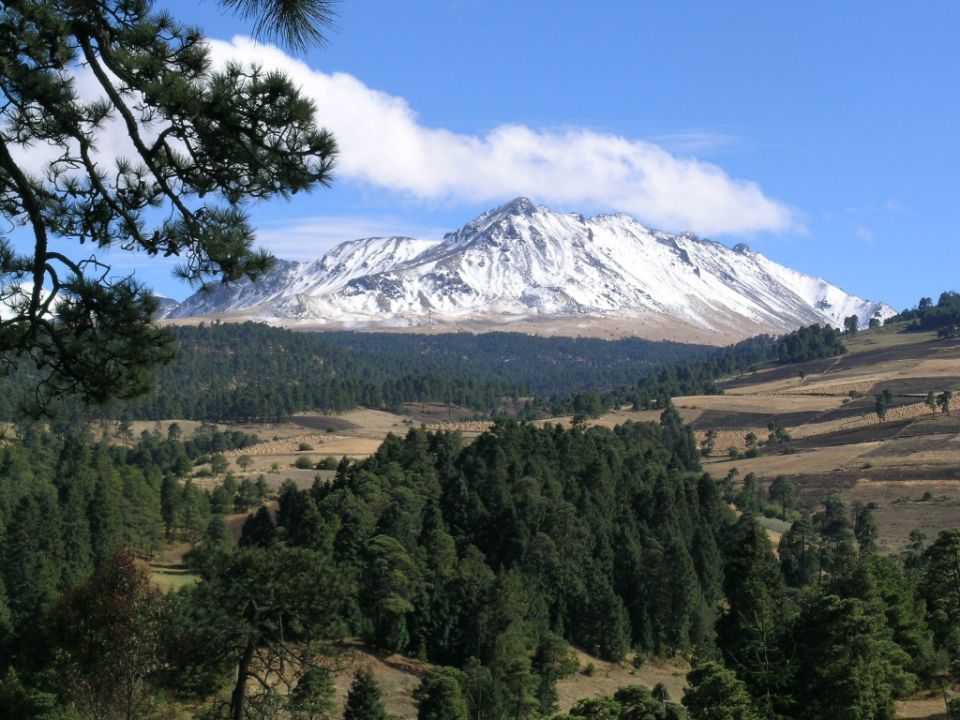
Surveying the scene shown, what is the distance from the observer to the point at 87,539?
2906 inches

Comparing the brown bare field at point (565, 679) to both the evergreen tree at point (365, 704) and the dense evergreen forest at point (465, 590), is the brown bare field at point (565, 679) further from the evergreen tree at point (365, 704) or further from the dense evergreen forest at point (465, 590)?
the evergreen tree at point (365, 704)

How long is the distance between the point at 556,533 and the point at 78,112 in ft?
220

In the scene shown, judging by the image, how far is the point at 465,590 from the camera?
219 ft

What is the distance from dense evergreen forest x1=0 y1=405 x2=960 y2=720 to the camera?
3469 cm

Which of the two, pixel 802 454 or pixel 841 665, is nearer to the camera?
pixel 841 665

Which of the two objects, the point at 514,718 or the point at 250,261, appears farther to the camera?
the point at 514,718

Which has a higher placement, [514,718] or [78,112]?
[78,112]

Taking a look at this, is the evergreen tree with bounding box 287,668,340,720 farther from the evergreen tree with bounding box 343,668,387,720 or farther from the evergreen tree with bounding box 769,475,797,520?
the evergreen tree with bounding box 769,475,797,520

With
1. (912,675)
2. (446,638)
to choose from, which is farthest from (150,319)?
(446,638)

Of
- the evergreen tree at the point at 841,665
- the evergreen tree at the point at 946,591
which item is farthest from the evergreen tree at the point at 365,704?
the evergreen tree at the point at 946,591

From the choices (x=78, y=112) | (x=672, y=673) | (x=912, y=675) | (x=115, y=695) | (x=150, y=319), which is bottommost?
(x=672, y=673)

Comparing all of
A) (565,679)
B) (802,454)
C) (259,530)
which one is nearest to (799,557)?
(565,679)

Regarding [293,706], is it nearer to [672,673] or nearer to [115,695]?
[115,695]

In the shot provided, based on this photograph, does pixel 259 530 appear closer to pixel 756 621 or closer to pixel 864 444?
pixel 756 621
